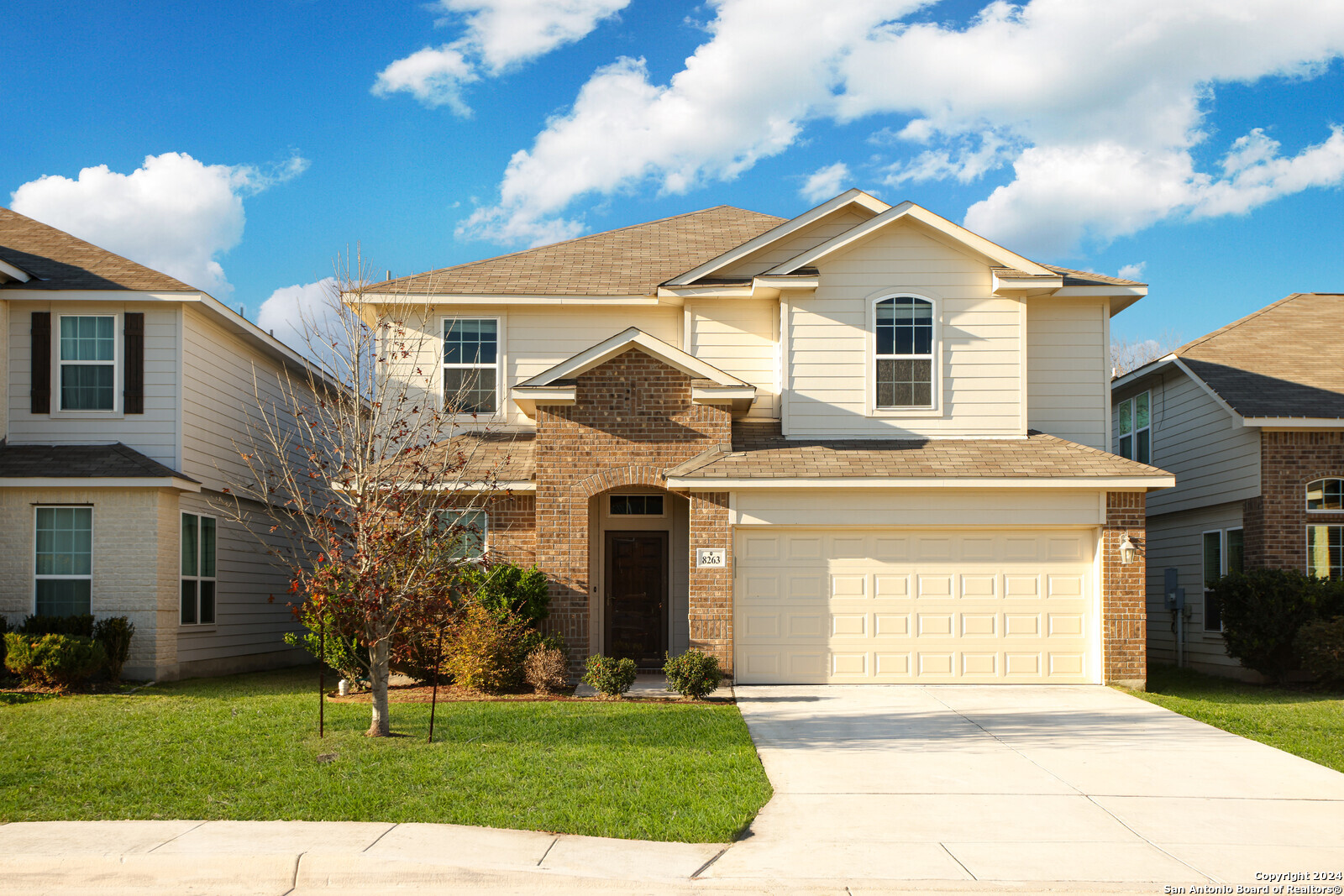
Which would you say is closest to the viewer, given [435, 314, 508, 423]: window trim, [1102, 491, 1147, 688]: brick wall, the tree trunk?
the tree trunk

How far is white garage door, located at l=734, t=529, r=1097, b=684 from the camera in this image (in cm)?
1485

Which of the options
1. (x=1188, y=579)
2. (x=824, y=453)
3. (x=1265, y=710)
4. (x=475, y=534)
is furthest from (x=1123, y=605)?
(x=475, y=534)

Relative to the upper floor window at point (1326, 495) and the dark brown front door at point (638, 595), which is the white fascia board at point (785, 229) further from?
the upper floor window at point (1326, 495)

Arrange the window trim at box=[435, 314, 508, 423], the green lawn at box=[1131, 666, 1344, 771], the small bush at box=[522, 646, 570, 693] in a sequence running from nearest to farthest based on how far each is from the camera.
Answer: the green lawn at box=[1131, 666, 1344, 771], the small bush at box=[522, 646, 570, 693], the window trim at box=[435, 314, 508, 423]

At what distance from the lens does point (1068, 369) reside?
17.3 metres

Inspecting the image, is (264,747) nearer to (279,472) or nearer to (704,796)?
(704,796)

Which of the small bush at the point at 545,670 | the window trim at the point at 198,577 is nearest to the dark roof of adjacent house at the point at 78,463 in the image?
the window trim at the point at 198,577

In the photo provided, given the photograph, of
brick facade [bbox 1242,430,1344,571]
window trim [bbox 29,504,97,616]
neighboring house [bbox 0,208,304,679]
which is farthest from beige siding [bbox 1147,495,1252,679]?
window trim [bbox 29,504,97,616]

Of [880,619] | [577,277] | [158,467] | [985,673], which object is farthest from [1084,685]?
[158,467]

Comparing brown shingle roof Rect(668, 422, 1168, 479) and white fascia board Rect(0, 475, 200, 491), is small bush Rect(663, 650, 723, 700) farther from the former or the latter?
white fascia board Rect(0, 475, 200, 491)

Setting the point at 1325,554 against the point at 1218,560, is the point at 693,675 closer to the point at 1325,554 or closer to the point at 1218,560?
the point at 1218,560

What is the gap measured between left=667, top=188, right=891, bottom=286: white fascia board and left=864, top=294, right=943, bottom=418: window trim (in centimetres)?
164

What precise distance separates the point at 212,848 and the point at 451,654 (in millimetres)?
6896

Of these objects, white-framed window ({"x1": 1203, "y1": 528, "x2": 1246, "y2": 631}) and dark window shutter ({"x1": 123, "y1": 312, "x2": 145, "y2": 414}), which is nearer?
dark window shutter ({"x1": 123, "y1": 312, "x2": 145, "y2": 414})
